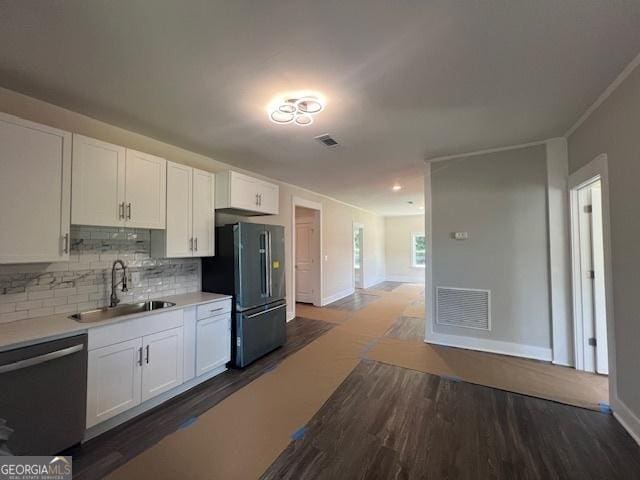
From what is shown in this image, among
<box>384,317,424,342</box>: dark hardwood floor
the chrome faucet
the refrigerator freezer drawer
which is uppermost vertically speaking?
the chrome faucet

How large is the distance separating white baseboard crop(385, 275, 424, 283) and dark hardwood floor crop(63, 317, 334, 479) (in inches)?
302

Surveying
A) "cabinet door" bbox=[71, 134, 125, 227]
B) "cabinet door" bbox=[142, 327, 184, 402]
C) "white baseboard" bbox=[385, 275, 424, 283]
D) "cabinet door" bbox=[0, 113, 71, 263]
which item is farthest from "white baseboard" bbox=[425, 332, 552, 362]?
"white baseboard" bbox=[385, 275, 424, 283]

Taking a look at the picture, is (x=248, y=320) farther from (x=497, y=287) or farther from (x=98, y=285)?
(x=497, y=287)

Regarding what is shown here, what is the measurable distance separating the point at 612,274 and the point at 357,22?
A: 270cm

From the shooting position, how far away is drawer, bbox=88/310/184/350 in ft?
6.50

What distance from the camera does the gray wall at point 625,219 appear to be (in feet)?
6.17

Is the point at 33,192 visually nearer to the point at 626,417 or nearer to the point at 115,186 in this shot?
the point at 115,186

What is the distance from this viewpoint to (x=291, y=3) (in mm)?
1320

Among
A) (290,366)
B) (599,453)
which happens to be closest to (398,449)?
(599,453)

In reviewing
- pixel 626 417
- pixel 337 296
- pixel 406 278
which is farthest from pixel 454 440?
pixel 406 278

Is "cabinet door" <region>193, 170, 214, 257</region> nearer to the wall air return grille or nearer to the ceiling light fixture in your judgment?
the ceiling light fixture

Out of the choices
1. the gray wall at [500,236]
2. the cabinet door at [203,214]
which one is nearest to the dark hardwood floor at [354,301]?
the gray wall at [500,236]

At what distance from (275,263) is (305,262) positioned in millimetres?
2786

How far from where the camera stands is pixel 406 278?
10.2 metres
